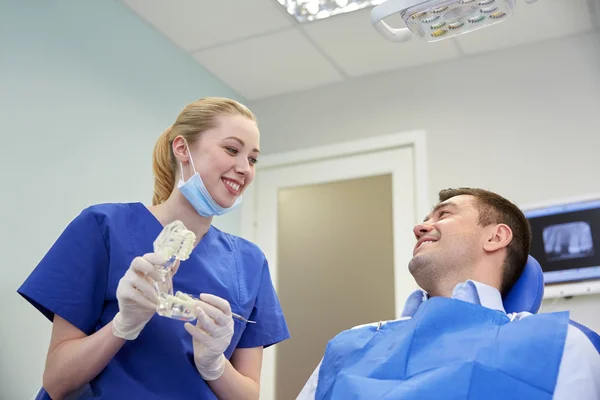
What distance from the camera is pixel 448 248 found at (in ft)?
5.07

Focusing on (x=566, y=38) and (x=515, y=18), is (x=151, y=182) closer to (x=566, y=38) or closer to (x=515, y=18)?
(x=515, y=18)

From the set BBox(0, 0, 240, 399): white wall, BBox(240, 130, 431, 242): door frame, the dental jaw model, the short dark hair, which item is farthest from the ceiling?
the dental jaw model

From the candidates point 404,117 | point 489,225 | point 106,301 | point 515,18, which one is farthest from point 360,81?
point 106,301

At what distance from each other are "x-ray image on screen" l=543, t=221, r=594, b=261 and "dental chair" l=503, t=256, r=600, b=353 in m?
1.02

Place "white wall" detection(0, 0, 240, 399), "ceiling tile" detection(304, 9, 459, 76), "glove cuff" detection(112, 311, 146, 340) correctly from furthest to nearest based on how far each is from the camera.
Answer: "ceiling tile" detection(304, 9, 459, 76) < "white wall" detection(0, 0, 240, 399) < "glove cuff" detection(112, 311, 146, 340)

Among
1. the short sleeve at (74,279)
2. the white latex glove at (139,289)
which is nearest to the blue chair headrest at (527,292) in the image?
the white latex glove at (139,289)

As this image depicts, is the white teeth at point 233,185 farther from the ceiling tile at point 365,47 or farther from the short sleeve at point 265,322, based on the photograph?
the ceiling tile at point 365,47

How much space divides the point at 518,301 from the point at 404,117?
165 centimetres

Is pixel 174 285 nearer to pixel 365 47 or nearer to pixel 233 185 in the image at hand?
pixel 233 185

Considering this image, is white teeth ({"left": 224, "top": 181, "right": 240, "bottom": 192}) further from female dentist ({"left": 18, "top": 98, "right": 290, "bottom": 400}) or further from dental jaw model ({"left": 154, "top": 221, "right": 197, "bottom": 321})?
dental jaw model ({"left": 154, "top": 221, "right": 197, "bottom": 321})

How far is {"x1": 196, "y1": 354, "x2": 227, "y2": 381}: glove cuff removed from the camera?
1384 millimetres

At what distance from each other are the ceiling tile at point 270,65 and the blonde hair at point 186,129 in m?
1.25

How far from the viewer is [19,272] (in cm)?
204

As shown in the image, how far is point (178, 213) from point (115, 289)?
25 cm
